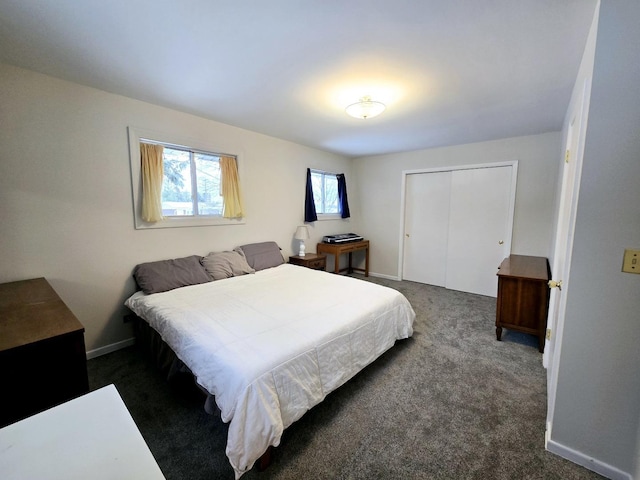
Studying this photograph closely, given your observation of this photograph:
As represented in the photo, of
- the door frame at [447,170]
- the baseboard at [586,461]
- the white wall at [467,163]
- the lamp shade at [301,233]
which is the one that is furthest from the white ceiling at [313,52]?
the baseboard at [586,461]

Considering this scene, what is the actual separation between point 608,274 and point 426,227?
11.1ft

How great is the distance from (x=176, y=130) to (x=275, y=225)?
5.68 feet

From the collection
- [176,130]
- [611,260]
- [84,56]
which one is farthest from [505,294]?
[84,56]

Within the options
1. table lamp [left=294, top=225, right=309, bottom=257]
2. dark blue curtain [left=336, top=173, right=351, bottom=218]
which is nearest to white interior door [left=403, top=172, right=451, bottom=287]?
dark blue curtain [left=336, top=173, right=351, bottom=218]

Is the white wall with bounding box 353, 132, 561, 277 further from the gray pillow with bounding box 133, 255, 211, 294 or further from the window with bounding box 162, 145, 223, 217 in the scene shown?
the gray pillow with bounding box 133, 255, 211, 294

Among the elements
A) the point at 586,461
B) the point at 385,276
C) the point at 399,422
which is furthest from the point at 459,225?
the point at 399,422

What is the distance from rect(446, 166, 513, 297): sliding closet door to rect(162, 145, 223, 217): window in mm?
3597

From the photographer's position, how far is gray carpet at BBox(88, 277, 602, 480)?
1.41 metres

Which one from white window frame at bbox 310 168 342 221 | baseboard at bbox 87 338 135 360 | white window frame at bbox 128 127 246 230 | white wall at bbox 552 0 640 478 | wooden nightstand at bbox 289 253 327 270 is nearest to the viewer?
white wall at bbox 552 0 640 478

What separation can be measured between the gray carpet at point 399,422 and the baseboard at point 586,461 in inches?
1.3

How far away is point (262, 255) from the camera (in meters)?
3.58

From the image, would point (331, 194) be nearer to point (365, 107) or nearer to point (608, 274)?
point (365, 107)

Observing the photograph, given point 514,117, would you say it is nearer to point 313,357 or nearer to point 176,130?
point 313,357

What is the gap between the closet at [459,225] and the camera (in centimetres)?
387
